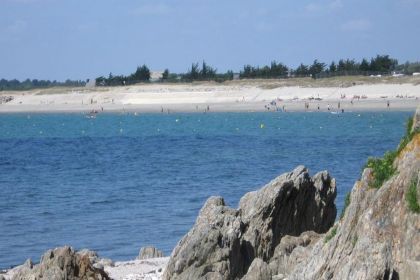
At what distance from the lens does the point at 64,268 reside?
1138cm

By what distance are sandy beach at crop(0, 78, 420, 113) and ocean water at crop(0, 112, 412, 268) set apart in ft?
79.0

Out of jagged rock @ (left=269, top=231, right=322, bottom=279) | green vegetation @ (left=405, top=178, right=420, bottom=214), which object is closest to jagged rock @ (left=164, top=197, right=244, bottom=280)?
jagged rock @ (left=269, top=231, right=322, bottom=279)

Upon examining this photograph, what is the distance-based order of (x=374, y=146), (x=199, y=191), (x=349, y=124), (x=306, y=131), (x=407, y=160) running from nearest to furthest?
1. (x=407, y=160)
2. (x=199, y=191)
3. (x=374, y=146)
4. (x=306, y=131)
5. (x=349, y=124)

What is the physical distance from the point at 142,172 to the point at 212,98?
84.8 metres

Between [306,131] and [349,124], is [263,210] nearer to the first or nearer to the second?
[306,131]

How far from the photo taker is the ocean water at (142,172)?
20.9 metres

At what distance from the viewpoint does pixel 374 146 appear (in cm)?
4816

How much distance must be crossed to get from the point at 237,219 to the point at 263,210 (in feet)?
3.22

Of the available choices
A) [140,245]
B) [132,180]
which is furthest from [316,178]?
[132,180]

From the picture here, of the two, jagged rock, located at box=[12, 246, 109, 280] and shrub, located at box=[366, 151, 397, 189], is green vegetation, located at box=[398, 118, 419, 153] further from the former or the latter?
jagged rock, located at box=[12, 246, 109, 280]

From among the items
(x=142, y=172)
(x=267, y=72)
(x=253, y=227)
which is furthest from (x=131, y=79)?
(x=253, y=227)

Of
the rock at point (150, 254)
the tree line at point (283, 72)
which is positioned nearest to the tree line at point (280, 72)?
the tree line at point (283, 72)

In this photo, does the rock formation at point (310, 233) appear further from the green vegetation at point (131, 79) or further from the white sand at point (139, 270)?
the green vegetation at point (131, 79)

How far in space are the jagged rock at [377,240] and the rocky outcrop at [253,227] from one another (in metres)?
1.67
